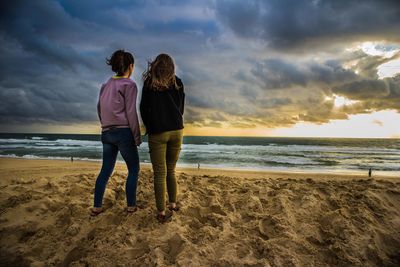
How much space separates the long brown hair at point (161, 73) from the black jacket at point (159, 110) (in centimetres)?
6

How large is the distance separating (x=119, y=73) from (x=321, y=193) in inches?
129

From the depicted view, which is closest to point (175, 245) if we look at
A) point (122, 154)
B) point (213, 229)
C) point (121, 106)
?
point (213, 229)

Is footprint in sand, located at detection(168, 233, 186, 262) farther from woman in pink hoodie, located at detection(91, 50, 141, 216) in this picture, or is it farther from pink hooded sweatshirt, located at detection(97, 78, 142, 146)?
pink hooded sweatshirt, located at detection(97, 78, 142, 146)

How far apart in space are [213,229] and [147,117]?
141cm

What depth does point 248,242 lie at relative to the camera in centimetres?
275

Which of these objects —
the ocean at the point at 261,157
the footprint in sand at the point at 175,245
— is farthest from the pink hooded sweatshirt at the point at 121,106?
the ocean at the point at 261,157

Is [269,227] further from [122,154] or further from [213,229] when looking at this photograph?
[122,154]

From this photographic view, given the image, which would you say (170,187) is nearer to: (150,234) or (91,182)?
(150,234)

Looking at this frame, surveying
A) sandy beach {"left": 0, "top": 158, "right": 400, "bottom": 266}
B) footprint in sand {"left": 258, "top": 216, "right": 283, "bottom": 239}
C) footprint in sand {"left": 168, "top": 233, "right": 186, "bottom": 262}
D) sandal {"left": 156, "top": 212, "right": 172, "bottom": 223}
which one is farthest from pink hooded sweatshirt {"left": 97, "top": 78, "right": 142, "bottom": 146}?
footprint in sand {"left": 258, "top": 216, "right": 283, "bottom": 239}

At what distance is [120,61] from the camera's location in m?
3.22

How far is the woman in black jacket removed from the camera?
10.0ft

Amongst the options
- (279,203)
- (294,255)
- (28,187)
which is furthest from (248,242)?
(28,187)

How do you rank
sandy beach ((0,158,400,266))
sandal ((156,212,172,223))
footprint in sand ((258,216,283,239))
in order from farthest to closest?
sandal ((156,212,172,223)) < footprint in sand ((258,216,283,239)) < sandy beach ((0,158,400,266))

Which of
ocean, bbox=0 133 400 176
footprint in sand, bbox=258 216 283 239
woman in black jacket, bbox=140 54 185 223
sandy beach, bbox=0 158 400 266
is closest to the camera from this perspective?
sandy beach, bbox=0 158 400 266
